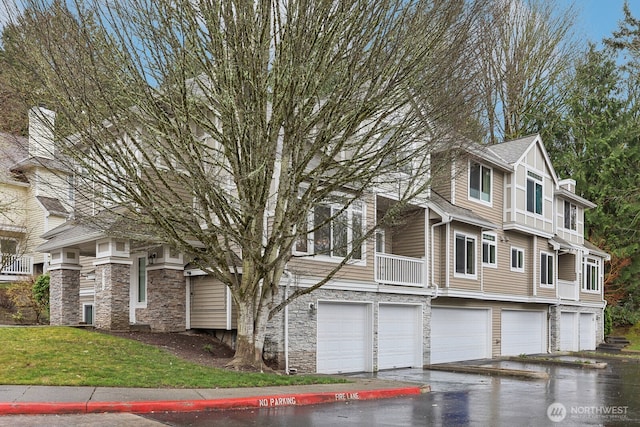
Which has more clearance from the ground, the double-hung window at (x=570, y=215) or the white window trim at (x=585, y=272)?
the double-hung window at (x=570, y=215)

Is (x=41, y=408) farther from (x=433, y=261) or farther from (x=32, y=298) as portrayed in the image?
(x=32, y=298)

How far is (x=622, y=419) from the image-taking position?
39.8ft

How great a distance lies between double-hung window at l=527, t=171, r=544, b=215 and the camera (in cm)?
3006

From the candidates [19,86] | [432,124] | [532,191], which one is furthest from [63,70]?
[532,191]

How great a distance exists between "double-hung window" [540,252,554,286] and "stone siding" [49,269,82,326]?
21221 millimetres

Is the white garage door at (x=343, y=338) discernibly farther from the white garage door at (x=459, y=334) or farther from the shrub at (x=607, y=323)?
the shrub at (x=607, y=323)

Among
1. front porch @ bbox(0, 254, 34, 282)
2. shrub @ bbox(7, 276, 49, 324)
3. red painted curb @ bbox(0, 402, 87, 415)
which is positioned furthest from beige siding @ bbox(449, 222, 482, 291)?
front porch @ bbox(0, 254, 34, 282)

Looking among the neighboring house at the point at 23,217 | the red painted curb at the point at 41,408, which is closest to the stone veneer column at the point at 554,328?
the neighboring house at the point at 23,217

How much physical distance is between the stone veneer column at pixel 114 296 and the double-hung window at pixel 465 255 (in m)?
12.3

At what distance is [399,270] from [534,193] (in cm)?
1138

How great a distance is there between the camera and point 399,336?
22.4m

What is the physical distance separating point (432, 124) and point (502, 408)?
651 centimetres

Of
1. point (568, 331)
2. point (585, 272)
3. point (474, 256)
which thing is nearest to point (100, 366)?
point (474, 256)

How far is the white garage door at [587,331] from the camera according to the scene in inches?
1418
